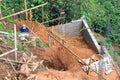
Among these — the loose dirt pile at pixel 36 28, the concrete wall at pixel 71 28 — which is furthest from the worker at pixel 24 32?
the concrete wall at pixel 71 28

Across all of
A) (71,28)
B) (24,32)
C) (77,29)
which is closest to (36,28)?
(24,32)

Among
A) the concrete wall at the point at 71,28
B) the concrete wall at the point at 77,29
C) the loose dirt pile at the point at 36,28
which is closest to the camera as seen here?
the loose dirt pile at the point at 36,28

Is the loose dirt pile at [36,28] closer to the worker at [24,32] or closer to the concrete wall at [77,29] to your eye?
the worker at [24,32]

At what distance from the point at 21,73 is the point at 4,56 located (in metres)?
1.18

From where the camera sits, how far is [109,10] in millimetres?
15773

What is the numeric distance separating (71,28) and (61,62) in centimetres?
244

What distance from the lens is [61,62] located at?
421 inches

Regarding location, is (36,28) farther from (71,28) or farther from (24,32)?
(71,28)

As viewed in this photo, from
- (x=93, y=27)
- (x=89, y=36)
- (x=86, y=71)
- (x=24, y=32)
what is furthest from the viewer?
(x=93, y=27)

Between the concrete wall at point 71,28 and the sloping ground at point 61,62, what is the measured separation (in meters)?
0.71

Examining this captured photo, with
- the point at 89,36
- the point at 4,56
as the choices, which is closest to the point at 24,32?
the point at 4,56

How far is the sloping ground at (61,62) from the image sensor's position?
958 centimetres

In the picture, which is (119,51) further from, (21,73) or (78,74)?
(21,73)

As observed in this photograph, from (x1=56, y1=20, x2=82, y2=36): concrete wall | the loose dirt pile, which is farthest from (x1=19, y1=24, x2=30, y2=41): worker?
(x1=56, y1=20, x2=82, y2=36): concrete wall
